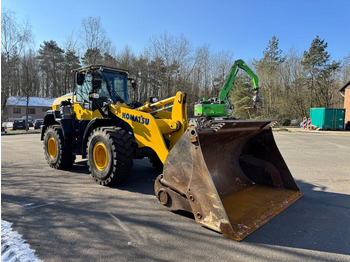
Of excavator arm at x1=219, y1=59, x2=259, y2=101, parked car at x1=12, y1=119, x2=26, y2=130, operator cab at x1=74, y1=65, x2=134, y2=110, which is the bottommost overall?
parked car at x1=12, y1=119, x2=26, y2=130

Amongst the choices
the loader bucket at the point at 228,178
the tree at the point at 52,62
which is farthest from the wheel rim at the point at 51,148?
the tree at the point at 52,62

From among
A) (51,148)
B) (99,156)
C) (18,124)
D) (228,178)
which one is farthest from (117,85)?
(18,124)

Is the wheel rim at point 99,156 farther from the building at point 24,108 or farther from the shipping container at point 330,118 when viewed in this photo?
the building at point 24,108

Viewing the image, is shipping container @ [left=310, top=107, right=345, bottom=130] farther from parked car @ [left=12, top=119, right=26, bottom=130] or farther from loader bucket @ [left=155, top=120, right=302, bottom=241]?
parked car @ [left=12, top=119, right=26, bottom=130]

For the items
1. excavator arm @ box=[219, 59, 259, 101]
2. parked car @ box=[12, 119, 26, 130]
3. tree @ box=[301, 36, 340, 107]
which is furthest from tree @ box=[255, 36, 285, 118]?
parked car @ box=[12, 119, 26, 130]

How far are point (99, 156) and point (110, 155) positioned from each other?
582 mm

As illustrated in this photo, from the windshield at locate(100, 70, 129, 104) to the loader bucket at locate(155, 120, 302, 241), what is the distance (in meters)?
3.07

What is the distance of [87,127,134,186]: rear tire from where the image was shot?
500cm

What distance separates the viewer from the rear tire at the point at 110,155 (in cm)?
500

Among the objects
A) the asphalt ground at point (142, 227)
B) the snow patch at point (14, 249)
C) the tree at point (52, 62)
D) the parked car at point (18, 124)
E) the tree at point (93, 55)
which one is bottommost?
the snow patch at point (14, 249)

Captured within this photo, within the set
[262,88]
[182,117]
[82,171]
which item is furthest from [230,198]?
[262,88]

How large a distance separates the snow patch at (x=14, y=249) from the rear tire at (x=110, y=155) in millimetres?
2019

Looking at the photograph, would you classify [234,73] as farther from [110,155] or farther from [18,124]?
[18,124]

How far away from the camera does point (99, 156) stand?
5.52 metres
